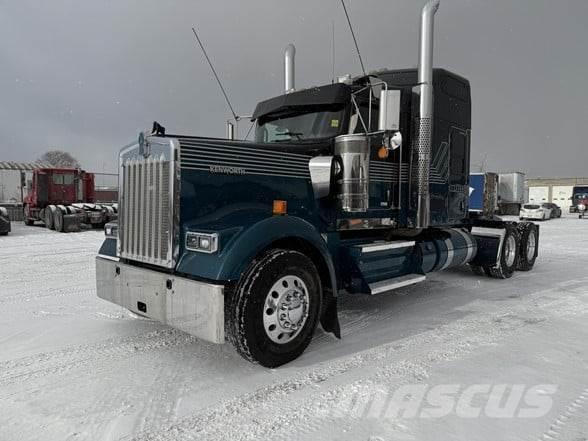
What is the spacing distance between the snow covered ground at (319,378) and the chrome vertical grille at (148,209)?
943mm

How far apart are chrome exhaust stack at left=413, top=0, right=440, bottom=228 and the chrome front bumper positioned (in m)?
3.33

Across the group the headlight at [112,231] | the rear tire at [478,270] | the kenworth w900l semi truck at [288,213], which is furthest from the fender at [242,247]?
the rear tire at [478,270]

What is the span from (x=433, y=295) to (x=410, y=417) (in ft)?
12.6

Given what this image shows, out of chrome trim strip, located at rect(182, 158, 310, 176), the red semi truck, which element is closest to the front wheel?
chrome trim strip, located at rect(182, 158, 310, 176)

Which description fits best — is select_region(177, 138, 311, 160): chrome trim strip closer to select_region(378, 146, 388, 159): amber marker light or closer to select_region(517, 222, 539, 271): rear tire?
select_region(378, 146, 388, 159): amber marker light

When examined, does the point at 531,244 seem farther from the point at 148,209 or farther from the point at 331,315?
the point at 148,209

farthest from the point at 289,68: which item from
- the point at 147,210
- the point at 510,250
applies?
the point at 510,250

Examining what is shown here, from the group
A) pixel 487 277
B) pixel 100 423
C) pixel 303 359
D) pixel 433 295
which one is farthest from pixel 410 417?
pixel 487 277

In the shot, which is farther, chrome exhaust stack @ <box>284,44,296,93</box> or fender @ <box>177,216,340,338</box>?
chrome exhaust stack @ <box>284,44,296,93</box>

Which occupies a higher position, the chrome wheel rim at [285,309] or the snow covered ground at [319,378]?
the chrome wheel rim at [285,309]

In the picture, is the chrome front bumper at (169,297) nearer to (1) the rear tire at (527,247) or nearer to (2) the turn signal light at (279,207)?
(2) the turn signal light at (279,207)

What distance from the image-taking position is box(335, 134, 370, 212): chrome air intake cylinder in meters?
4.39

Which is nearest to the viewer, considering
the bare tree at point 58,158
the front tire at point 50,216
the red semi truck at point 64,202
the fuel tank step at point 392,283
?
the fuel tank step at point 392,283

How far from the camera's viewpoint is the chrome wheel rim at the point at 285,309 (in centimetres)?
359
